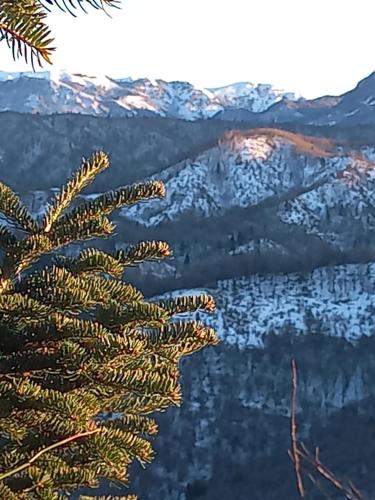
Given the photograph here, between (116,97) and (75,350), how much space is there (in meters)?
130

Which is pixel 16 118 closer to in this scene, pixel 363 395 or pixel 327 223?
pixel 327 223

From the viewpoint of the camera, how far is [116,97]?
423 ft

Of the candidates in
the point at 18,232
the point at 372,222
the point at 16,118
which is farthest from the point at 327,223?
the point at 18,232

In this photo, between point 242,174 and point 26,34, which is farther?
point 242,174

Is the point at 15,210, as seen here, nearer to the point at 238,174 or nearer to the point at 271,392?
the point at 271,392

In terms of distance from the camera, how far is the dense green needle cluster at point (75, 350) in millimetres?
1160

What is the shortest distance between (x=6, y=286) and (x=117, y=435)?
265 mm

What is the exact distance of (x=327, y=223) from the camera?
57.8m

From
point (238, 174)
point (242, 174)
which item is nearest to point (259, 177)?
point (242, 174)

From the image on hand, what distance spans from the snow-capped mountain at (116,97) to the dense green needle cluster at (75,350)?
117 meters

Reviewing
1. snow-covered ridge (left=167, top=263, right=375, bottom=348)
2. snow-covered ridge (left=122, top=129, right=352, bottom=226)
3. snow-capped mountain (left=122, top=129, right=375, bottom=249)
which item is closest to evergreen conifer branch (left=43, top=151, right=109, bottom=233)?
snow-covered ridge (left=167, top=263, right=375, bottom=348)

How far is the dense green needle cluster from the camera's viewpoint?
1.16 meters

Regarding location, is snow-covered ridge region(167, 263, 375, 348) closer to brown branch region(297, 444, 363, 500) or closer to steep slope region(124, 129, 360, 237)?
steep slope region(124, 129, 360, 237)

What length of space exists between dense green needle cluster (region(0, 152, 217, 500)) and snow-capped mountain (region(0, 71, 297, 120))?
11748 cm
